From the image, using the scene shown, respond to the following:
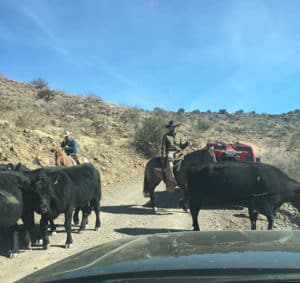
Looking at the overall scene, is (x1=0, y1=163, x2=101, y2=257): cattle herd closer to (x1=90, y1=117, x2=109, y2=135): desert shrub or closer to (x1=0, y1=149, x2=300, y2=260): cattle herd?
(x1=0, y1=149, x2=300, y2=260): cattle herd

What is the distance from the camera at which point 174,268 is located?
8.76 feet

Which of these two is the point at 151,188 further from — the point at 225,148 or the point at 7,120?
the point at 7,120

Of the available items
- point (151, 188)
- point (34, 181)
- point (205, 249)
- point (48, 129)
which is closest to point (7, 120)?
point (48, 129)

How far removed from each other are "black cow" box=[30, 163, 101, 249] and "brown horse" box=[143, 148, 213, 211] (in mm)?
2879

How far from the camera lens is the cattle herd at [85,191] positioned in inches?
456

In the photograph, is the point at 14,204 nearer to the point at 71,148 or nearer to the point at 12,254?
the point at 12,254

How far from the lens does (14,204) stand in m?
11.3

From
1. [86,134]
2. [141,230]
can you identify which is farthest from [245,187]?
[86,134]

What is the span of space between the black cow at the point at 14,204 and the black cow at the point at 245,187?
391cm

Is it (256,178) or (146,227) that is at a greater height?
(256,178)

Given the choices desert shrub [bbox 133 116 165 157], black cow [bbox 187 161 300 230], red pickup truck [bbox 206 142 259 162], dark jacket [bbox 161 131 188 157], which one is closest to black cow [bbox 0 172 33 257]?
black cow [bbox 187 161 300 230]

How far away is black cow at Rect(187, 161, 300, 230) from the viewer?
1278 cm

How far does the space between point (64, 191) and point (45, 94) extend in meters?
38.9

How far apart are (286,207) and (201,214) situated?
2.76 meters
